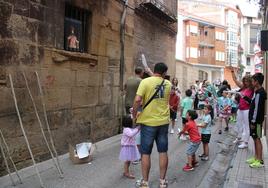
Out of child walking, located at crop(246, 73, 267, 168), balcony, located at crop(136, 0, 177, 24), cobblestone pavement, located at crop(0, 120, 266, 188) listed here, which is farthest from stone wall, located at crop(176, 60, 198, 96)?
child walking, located at crop(246, 73, 267, 168)

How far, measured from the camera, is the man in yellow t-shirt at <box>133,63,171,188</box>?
542cm

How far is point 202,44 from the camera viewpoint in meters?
58.1

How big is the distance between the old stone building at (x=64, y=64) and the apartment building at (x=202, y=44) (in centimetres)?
4380

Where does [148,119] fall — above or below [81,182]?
above

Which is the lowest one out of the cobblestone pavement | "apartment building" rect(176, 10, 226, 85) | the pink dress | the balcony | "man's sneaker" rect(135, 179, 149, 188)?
the cobblestone pavement

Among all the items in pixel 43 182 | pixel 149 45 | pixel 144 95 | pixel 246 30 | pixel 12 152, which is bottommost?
Result: pixel 43 182

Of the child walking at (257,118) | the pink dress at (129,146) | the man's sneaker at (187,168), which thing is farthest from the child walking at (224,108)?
the pink dress at (129,146)

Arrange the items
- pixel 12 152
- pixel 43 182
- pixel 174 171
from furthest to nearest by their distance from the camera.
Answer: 1. pixel 174 171
2. pixel 12 152
3. pixel 43 182

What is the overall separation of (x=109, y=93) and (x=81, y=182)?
419cm

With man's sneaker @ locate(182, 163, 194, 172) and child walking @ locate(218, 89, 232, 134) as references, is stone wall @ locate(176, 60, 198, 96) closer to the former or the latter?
child walking @ locate(218, 89, 232, 134)

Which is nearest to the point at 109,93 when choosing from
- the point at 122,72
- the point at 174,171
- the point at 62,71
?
the point at 122,72

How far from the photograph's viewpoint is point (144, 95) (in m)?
5.45

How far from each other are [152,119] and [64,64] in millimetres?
2980

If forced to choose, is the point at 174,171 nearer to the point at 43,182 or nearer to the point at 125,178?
the point at 125,178
